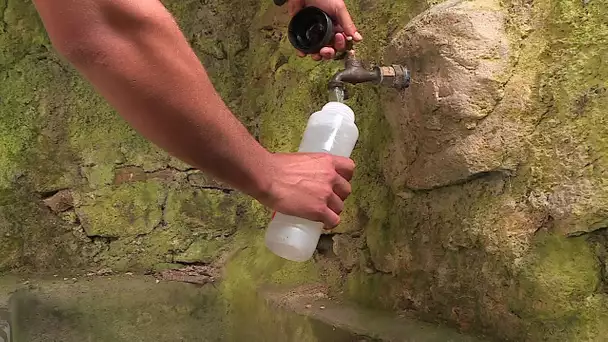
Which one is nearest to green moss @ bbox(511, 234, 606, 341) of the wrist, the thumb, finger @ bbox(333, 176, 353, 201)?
finger @ bbox(333, 176, 353, 201)

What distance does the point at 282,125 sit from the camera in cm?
145

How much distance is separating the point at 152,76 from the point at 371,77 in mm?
499

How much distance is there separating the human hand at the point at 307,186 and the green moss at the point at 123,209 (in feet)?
2.41

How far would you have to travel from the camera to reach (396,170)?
1.20 metres

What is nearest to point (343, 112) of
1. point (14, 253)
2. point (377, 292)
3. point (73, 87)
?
point (377, 292)

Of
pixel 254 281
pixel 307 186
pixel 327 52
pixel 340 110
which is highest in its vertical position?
pixel 327 52

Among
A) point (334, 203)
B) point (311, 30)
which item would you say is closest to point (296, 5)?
point (311, 30)

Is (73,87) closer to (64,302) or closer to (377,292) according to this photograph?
(64,302)

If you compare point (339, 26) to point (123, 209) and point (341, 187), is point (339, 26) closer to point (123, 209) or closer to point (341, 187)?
point (341, 187)

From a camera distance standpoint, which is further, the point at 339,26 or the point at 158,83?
the point at 339,26

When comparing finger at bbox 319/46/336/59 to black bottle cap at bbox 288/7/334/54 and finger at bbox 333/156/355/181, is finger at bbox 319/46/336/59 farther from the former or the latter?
finger at bbox 333/156/355/181

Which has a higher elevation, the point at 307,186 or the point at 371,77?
the point at 371,77

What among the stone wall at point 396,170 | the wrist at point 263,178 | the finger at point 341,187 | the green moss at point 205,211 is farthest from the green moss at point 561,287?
the green moss at point 205,211

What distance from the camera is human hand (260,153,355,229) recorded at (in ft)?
2.77
